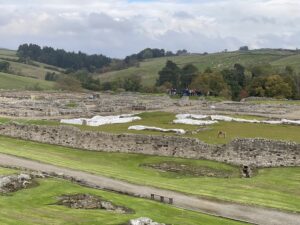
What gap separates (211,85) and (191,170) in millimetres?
101957

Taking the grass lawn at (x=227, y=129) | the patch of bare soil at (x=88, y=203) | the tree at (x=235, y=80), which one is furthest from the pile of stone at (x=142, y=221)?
the tree at (x=235, y=80)

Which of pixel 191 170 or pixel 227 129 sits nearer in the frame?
pixel 191 170

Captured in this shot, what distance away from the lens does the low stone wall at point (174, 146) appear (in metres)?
40.9

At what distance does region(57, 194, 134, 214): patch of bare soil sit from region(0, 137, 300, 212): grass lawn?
6.26 metres

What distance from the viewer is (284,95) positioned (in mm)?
127625

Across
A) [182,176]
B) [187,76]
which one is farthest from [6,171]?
[187,76]

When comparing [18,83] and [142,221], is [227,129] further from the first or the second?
[18,83]

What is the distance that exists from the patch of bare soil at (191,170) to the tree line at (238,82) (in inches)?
3555

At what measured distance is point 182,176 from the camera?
3953 centimetres

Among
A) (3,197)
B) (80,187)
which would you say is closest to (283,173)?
(80,187)

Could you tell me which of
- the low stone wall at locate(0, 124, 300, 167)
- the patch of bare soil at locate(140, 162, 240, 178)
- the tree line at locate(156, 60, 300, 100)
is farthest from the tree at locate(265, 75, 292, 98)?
the patch of bare soil at locate(140, 162, 240, 178)

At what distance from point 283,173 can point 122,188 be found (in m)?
13.4

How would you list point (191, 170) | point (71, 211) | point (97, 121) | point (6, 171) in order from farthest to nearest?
point (97, 121), point (191, 170), point (6, 171), point (71, 211)

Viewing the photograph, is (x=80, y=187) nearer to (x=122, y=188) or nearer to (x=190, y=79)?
(x=122, y=188)
